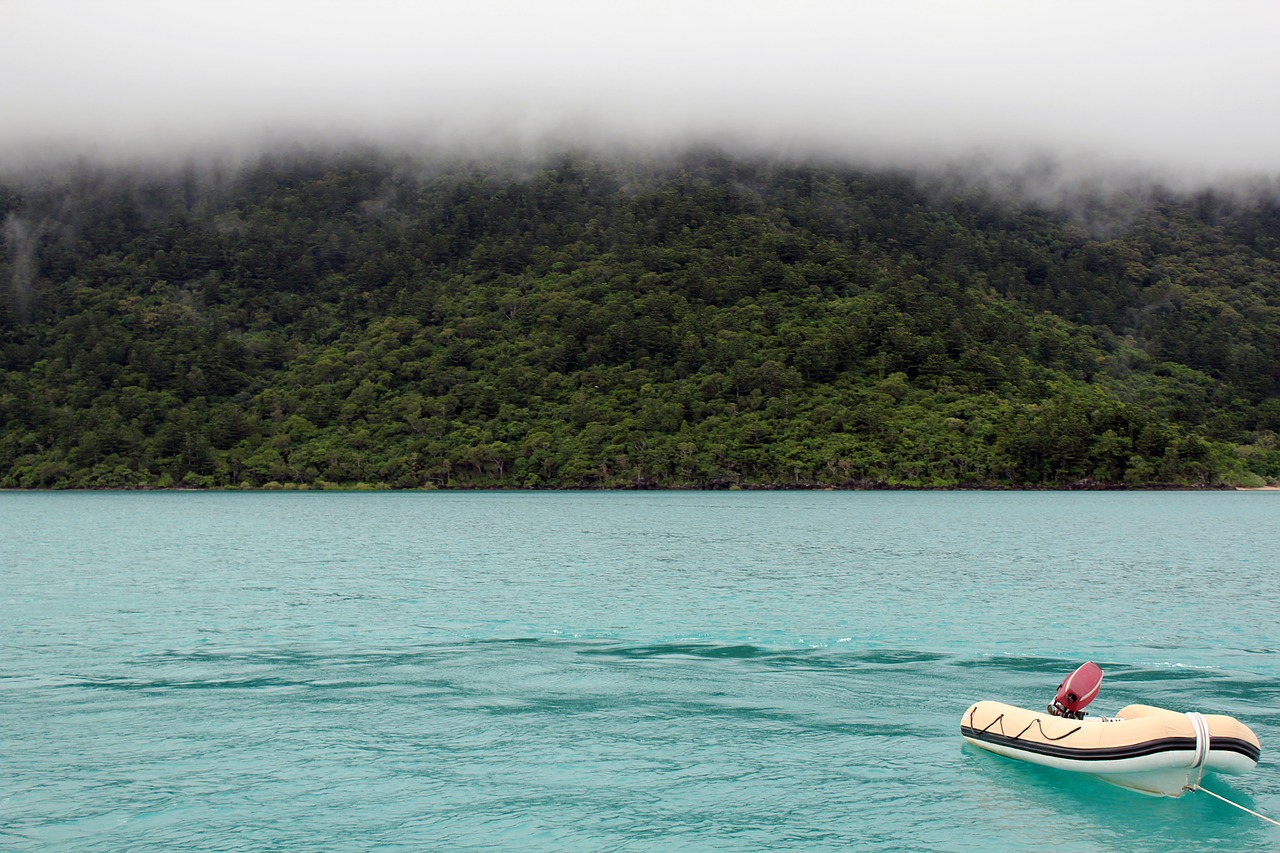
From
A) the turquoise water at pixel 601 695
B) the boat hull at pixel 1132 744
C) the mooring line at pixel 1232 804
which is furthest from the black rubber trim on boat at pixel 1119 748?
the mooring line at pixel 1232 804

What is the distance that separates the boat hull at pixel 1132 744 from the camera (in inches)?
707

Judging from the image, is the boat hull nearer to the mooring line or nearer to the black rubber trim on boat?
the black rubber trim on boat

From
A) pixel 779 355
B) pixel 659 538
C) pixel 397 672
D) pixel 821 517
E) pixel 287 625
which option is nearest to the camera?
pixel 397 672

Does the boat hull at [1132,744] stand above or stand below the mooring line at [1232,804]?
above

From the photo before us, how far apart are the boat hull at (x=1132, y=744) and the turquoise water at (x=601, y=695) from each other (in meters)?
0.37

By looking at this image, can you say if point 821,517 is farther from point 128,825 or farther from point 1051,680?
point 128,825

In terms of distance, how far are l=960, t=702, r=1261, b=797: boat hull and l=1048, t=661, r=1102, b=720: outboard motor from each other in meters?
0.52

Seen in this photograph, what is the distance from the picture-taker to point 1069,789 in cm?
1931

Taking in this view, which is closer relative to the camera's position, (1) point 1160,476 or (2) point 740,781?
(2) point 740,781

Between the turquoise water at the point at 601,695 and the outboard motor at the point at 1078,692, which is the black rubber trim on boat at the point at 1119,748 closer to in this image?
the turquoise water at the point at 601,695

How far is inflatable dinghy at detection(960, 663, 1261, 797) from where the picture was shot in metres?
18.0

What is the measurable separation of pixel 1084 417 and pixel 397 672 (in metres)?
152

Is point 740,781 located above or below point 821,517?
above

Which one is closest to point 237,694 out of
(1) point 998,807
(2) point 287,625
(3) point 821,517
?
(2) point 287,625
